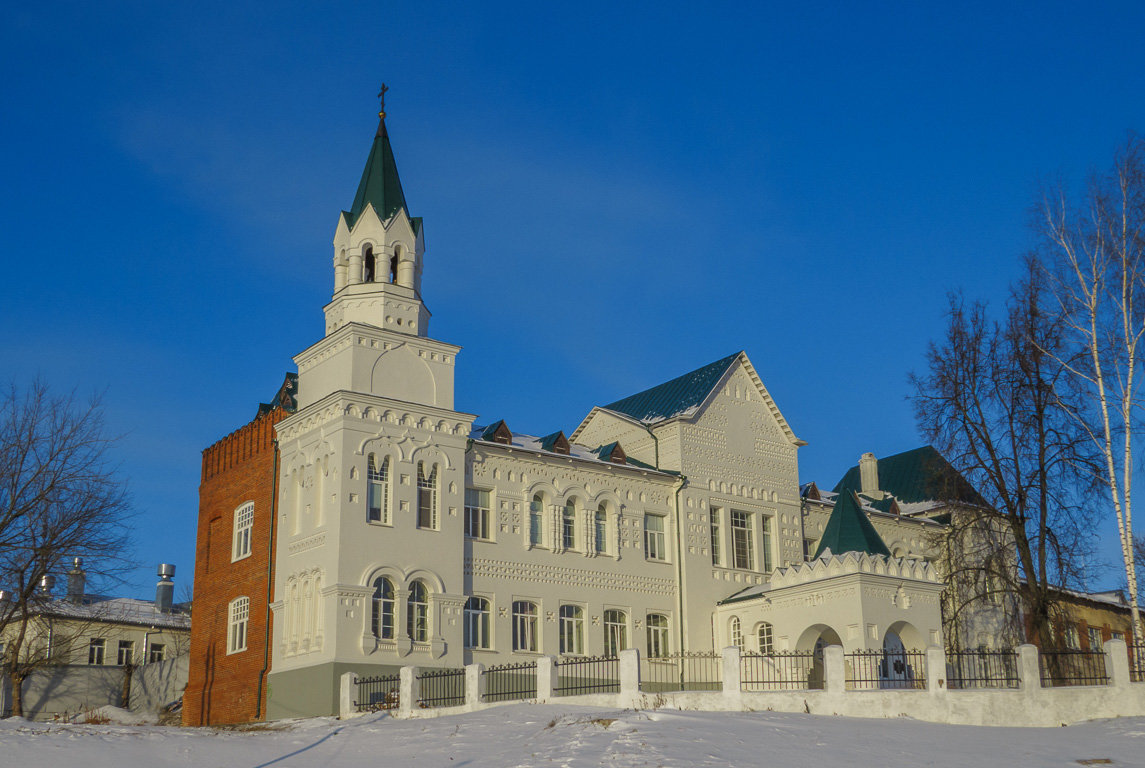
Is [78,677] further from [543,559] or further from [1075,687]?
[1075,687]

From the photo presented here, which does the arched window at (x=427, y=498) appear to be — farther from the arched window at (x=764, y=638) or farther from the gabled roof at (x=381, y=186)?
the arched window at (x=764, y=638)

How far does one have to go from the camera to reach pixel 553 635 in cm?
3356

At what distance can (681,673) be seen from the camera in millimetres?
35188

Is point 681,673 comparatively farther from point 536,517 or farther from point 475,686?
point 475,686

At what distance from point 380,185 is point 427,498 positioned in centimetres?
908

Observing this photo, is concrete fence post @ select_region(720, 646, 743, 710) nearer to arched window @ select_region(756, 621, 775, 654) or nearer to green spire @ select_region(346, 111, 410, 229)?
arched window @ select_region(756, 621, 775, 654)

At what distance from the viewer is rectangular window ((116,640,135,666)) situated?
51375mm

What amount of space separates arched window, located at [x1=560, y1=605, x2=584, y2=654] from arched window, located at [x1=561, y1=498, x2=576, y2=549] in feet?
5.89

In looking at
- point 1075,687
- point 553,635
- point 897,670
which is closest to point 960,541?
point 897,670

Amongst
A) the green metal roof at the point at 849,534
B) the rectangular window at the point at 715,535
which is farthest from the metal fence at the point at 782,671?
the rectangular window at the point at 715,535

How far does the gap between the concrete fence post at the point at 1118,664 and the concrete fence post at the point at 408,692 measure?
14.3 metres

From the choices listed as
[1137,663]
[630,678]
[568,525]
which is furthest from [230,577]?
[1137,663]

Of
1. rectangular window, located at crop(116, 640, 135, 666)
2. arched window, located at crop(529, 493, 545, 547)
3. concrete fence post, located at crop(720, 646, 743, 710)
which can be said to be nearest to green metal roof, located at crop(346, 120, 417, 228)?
arched window, located at crop(529, 493, 545, 547)

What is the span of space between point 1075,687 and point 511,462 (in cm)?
1581
